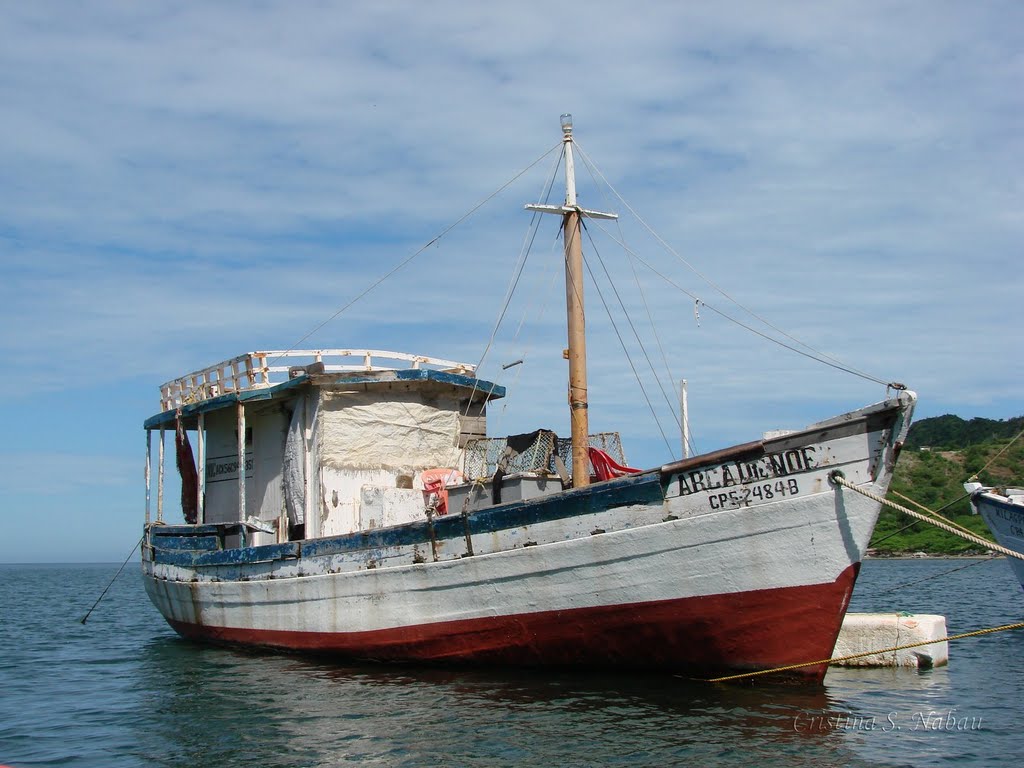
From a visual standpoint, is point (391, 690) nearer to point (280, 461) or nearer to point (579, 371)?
point (579, 371)

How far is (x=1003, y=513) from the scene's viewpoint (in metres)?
20.6

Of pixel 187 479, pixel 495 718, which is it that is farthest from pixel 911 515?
pixel 187 479

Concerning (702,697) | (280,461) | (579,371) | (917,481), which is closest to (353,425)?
(280,461)

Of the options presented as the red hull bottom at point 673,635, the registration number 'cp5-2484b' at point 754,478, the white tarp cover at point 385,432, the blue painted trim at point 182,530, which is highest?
the white tarp cover at point 385,432

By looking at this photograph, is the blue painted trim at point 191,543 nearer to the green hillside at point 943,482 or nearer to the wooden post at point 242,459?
the wooden post at point 242,459

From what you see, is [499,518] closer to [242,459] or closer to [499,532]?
[499,532]

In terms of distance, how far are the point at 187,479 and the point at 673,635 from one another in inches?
498

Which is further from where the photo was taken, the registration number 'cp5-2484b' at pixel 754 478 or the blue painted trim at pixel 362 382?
the blue painted trim at pixel 362 382

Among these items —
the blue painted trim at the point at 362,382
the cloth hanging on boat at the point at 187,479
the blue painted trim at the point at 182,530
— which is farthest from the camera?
the cloth hanging on boat at the point at 187,479

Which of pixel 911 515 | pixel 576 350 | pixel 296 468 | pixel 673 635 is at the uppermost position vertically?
pixel 576 350

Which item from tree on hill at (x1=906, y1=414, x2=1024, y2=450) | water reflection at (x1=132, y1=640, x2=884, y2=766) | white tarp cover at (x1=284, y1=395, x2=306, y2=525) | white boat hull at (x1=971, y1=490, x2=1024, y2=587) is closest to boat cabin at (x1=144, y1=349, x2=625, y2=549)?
white tarp cover at (x1=284, y1=395, x2=306, y2=525)

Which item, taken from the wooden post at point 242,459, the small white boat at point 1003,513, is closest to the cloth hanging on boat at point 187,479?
the wooden post at point 242,459

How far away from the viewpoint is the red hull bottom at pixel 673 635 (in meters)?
11.0

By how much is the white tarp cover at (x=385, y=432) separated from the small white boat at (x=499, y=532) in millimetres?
36
